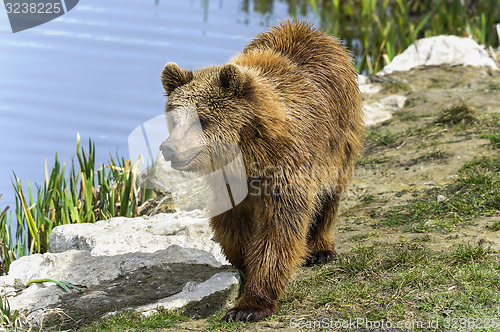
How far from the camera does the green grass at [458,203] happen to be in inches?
209

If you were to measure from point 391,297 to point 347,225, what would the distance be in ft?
5.62

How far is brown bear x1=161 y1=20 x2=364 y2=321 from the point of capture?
407cm

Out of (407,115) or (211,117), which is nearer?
(211,117)

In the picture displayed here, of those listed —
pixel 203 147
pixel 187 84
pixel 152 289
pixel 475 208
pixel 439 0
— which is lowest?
pixel 152 289

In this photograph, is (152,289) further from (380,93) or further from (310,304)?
(380,93)

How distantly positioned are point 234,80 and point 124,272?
5.94 feet

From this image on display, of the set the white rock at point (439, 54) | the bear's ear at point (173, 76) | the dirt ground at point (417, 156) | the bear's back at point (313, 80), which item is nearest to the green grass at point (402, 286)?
the dirt ground at point (417, 156)

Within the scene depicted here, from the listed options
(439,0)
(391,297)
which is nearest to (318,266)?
(391,297)

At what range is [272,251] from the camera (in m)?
4.23

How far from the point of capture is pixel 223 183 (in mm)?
4305

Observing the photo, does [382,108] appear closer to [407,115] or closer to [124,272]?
[407,115]

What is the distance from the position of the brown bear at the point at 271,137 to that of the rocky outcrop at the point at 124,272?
1.21 ft

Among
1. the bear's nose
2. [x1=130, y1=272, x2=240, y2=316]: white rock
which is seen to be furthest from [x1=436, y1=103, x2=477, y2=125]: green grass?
the bear's nose

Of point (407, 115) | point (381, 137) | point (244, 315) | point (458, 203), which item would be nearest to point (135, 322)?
point (244, 315)
